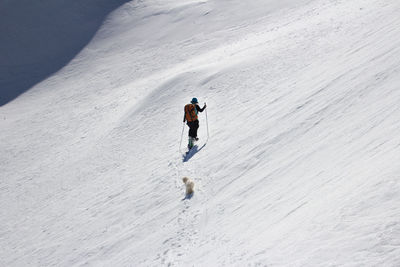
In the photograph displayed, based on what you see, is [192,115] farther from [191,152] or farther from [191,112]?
[191,152]

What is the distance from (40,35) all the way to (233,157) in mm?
32066

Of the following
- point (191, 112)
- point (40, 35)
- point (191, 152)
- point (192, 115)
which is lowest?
point (191, 152)

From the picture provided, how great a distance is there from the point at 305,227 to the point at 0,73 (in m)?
33.8

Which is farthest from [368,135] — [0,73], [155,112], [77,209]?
[0,73]

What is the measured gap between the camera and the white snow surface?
22.4 ft

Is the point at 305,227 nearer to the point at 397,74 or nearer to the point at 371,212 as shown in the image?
the point at 371,212

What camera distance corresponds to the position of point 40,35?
36.7 meters

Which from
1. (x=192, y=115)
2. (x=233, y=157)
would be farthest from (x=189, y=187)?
(x=192, y=115)

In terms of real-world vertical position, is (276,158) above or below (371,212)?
below

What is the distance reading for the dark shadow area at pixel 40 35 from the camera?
3216 cm

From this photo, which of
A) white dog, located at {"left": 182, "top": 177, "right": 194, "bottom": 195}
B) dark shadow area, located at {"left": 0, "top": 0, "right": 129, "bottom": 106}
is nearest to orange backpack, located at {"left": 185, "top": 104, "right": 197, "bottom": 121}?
white dog, located at {"left": 182, "top": 177, "right": 194, "bottom": 195}

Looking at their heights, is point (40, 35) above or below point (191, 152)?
above

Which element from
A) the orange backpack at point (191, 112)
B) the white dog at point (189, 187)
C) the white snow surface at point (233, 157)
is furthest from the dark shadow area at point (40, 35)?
the white dog at point (189, 187)

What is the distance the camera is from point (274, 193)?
28.7 ft
